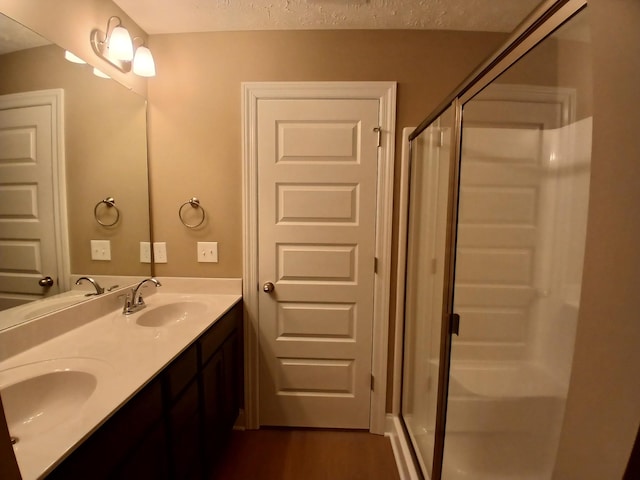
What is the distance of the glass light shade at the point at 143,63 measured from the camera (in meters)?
1.39

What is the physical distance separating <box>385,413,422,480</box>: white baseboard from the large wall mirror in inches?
70.7

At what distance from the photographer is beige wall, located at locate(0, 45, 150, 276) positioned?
1.00 meters

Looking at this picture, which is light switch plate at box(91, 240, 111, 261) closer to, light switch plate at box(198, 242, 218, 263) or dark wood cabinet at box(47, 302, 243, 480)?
light switch plate at box(198, 242, 218, 263)

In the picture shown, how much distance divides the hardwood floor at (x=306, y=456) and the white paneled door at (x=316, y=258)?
7 cm

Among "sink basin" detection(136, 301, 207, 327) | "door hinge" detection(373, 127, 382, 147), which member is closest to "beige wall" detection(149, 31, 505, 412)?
"door hinge" detection(373, 127, 382, 147)

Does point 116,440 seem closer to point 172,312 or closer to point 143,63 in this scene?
point 172,312

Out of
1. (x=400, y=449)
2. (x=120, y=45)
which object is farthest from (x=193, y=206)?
(x=400, y=449)

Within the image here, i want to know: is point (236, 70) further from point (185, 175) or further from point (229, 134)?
point (185, 175)

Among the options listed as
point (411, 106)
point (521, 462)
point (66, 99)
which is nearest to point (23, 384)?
point (66, 99)

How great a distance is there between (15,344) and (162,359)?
54 cm

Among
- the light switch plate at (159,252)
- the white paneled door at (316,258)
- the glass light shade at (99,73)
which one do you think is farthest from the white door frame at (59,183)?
the white paneled door at (316,258)

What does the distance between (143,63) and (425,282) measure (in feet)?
6.47

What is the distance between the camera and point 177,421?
972 mm

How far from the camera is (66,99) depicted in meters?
1.11
